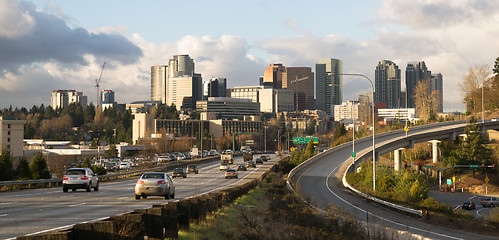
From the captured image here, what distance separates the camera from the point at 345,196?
171ft

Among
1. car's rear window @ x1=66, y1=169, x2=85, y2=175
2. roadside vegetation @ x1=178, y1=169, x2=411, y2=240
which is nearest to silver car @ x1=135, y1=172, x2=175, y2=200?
roadside vegetation @ x1=178, y1=169, x2=411, y2=240

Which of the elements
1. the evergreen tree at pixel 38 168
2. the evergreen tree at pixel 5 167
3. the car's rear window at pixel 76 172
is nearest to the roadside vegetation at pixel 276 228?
the car's rear window at pixel 76 172

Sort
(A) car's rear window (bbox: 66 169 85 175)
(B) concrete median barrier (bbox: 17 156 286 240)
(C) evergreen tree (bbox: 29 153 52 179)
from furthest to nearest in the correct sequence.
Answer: (C) evergreen tree (bbox: 29 153 52 179) < (A) car's rear window (bbox: 66 169 85 175) < (B) concrete median barrier (bbox: 17 156 286 240)

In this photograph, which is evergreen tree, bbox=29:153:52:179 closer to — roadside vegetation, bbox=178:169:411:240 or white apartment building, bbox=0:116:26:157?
roadside vegetation, bbox=178:169:411:240

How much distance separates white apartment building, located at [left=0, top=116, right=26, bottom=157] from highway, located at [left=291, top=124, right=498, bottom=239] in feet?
274

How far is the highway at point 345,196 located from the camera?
28.7 metres

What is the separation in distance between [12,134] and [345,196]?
113 m

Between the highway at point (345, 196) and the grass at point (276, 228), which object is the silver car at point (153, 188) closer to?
the grass at point (276, 228)

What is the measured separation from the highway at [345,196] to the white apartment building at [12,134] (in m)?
83.7

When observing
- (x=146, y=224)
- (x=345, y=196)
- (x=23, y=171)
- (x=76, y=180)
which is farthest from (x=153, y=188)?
(x=345, y=196)

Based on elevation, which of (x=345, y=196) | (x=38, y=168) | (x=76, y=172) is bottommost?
(x=345, y=196)

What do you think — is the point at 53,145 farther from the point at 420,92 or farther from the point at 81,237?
the point at 81,237

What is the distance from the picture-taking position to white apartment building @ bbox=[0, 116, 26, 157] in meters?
139

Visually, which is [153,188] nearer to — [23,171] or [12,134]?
[23,171]
